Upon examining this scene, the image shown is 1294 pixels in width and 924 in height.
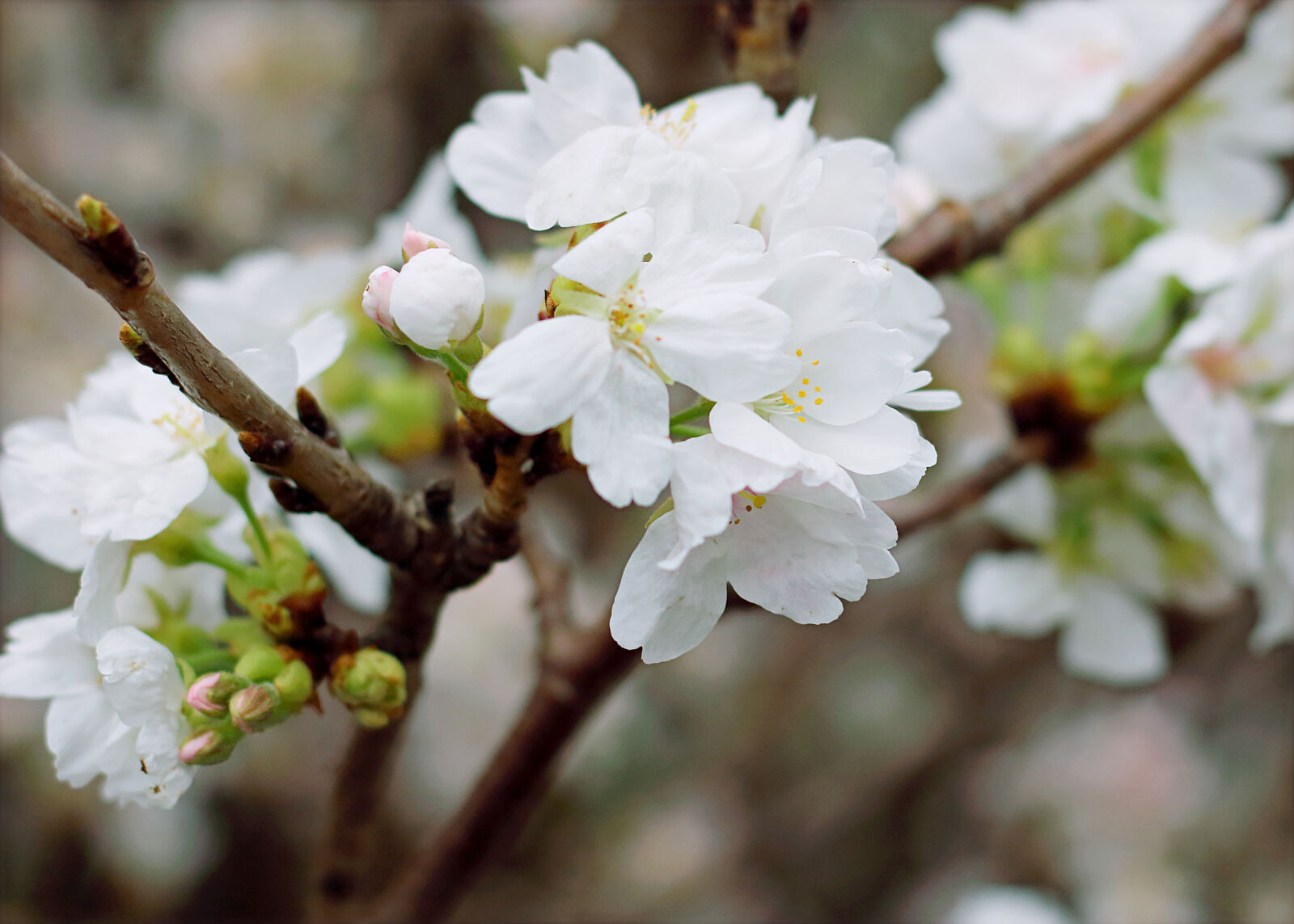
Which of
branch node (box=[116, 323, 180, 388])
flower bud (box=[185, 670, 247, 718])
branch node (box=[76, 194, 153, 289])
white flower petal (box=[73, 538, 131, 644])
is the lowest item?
flower bud (box=[185, 670, 247, 718])

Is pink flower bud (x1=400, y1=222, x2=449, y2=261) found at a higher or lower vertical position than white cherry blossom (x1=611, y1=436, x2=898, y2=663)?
higher

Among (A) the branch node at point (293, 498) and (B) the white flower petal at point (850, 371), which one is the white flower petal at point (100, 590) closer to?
(A) the branch node at point (293, 498)

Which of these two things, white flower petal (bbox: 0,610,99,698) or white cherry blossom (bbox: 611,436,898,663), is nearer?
white cherry blossom (bbox: 611,436,898,663)

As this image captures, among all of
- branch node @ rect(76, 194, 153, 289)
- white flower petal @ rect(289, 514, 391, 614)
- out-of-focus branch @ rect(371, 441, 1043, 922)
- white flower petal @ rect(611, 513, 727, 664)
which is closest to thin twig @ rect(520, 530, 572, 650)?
out-of-focus branch @ rect(371, 441, 1043, 922)

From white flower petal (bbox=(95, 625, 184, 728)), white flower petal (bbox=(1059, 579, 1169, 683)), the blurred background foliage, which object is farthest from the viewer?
the blurred background foliage

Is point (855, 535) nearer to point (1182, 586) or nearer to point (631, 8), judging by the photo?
point (1182, 586)

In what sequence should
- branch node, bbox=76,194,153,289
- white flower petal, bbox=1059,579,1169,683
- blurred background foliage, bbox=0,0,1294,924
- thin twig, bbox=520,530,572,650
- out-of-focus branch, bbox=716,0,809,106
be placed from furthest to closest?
blurred background foliage, bbox=0,0,1294,924
white flower petal, bbox=1059,579,1169,683
thin twig, bbox=520,530,572,650
out-of-focus branch, bbox=716,0,809,106
branch node, bbox=76,194,153,289

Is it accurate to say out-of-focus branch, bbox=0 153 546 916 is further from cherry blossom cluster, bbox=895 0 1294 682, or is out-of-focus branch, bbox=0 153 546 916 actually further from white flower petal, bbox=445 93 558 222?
cherry blossom cluster, bbox=895 0 1294 682

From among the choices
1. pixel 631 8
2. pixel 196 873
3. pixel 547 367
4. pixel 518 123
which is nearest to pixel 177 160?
pixel 631 8

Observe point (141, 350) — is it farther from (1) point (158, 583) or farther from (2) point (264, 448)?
(1) point (158, 583)
